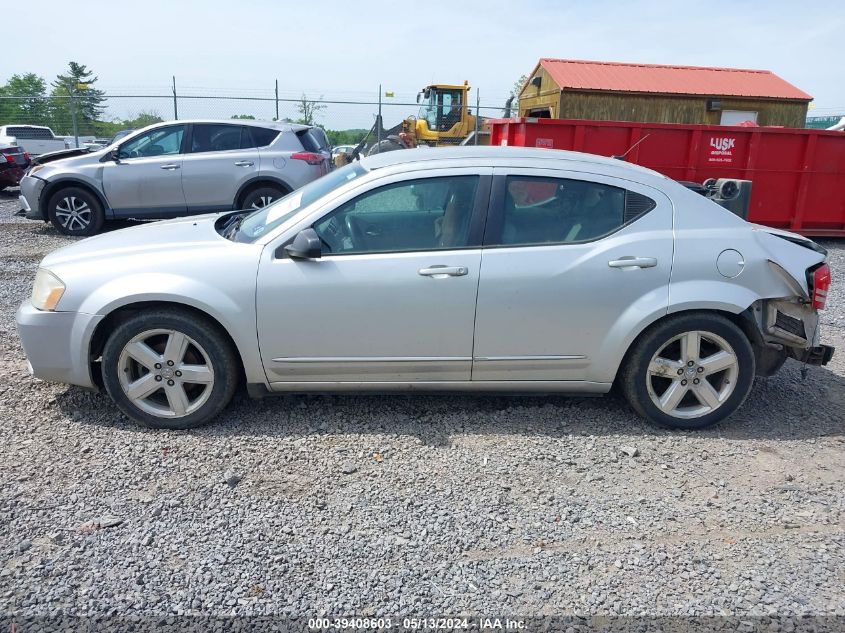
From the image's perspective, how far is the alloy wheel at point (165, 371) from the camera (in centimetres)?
378

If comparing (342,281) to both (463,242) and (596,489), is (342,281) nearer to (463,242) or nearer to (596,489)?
(463,242)

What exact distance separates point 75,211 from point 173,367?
24.6 ft

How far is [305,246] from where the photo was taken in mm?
3662

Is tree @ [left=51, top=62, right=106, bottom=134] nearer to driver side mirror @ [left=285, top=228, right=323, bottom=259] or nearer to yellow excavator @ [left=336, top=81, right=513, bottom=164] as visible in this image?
yellow excavator @ [left=336, top=81, right=513, bottom=164]

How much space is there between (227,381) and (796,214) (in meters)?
10.3

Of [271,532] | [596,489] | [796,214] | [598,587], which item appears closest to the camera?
[598,587]

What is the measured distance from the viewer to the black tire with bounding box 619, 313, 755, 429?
12.7 feet

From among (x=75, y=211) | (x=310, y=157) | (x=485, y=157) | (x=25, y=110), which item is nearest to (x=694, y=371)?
(x=485, y=157)

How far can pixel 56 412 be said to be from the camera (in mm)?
4090

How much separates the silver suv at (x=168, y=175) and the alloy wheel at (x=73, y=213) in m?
0.01

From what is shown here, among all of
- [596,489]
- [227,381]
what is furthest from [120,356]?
[596,489]

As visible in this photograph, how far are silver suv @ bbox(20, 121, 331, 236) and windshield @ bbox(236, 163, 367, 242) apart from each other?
5.76 meters

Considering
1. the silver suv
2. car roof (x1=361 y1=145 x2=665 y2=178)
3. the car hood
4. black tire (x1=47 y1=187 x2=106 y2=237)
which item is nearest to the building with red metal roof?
the silver suv

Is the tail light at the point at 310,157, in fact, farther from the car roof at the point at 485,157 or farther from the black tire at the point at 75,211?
the car roof at the point at 485,157
